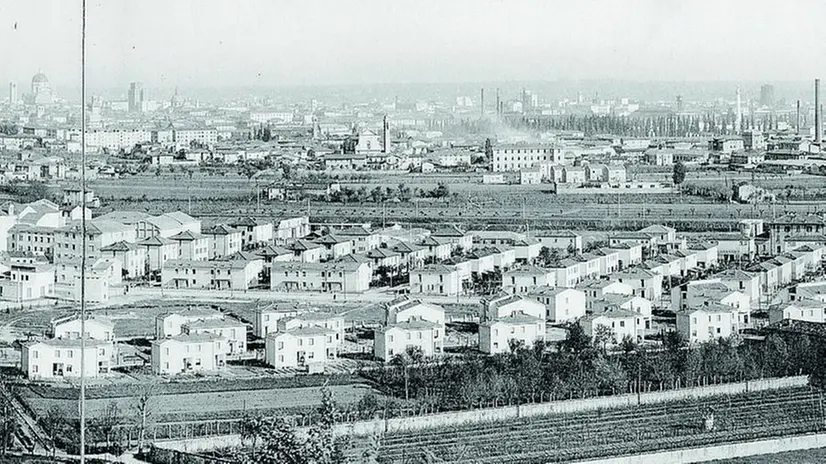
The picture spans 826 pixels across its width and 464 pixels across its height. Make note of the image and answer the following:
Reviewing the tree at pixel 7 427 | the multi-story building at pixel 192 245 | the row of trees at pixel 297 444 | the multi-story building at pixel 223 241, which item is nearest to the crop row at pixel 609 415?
the tree at pixel 7 427

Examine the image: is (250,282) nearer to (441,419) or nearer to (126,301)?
(126,301)

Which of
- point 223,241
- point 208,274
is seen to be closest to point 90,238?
point 223,241

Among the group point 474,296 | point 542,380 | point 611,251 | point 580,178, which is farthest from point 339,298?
point 580,178

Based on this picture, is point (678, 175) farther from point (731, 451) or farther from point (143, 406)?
A: point (143, 406)

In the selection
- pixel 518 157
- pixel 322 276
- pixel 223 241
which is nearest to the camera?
pixel 322 276

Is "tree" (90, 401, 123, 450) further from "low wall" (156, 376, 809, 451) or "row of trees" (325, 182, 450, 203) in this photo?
"row of trees" (325, 182, 450, 203)
